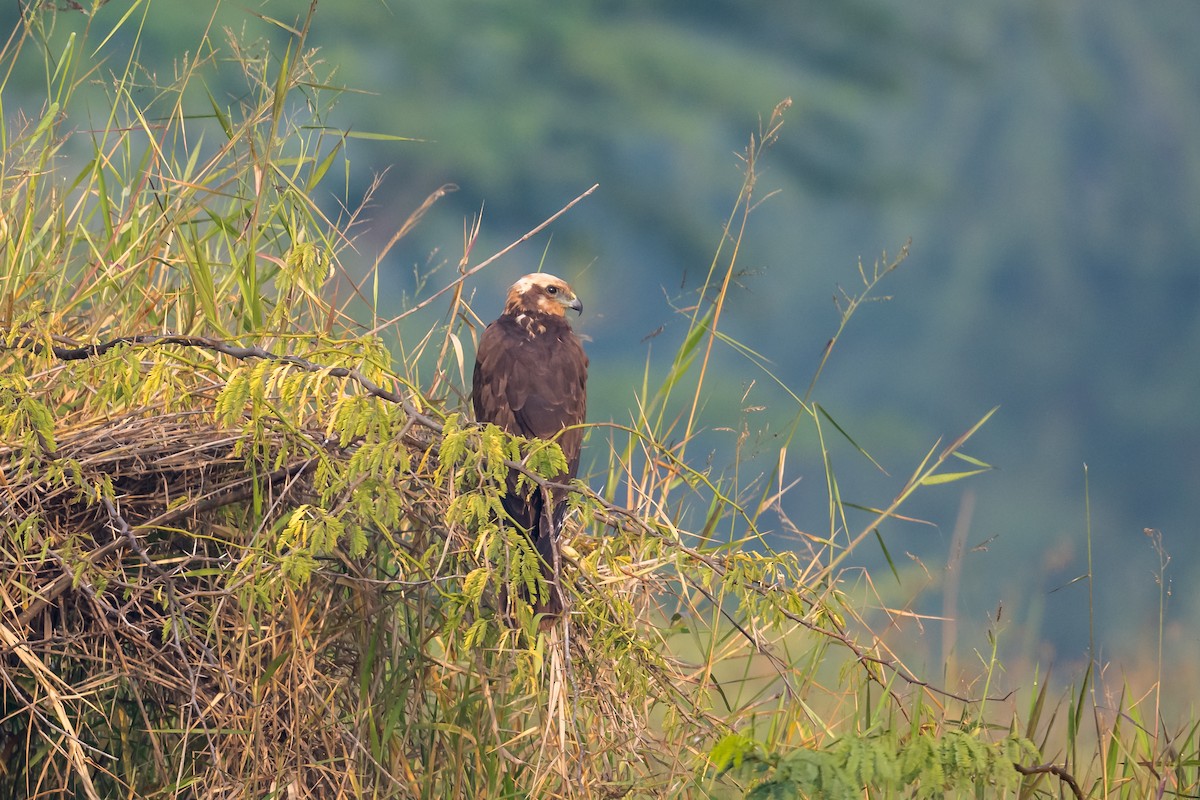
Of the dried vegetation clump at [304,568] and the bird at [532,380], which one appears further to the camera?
the bird at [532,380]

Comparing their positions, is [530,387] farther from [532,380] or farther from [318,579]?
[318,579]

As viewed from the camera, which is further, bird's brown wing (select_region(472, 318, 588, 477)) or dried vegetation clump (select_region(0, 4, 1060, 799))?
bird's brown wing (select_region(472, 318, 588, 477))

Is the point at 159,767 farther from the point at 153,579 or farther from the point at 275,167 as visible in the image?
the point at 275,167

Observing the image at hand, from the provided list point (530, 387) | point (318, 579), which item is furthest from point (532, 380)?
point (318, 579)

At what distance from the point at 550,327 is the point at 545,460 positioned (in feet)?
4.32

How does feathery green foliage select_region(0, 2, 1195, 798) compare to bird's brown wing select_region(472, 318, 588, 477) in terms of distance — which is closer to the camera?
feathery green foliage select_region(0, 2, 1195, 798)

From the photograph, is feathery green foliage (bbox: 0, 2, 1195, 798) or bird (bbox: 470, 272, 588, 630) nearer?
feathery green foliage (bbox: 0, 2, 1195, 798)

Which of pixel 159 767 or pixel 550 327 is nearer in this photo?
pixel 159 767

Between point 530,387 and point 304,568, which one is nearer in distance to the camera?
point 304,568

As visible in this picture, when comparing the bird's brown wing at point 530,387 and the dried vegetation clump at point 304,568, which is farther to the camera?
the bird's brown wing at point 530,387

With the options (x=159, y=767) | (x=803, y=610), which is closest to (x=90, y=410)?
(x=159, y=767)

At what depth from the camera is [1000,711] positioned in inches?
121

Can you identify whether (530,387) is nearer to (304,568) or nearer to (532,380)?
(532,380)

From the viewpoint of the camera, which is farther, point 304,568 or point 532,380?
point 532,380
